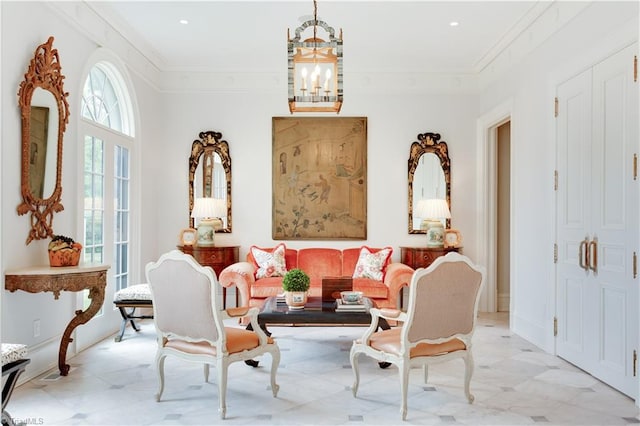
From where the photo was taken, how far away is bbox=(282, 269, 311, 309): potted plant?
393cm

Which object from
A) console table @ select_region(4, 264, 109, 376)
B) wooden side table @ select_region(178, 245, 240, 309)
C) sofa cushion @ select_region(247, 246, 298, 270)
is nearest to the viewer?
console table @ select_region(4, 264, 109, 376)

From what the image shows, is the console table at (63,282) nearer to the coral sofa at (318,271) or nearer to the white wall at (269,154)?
the white wall at (269,154)

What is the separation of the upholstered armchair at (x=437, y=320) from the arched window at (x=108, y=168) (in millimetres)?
3132

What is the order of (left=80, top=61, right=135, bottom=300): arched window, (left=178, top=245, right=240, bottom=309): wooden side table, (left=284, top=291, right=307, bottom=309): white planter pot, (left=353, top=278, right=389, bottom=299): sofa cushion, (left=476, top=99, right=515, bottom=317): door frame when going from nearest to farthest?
(left=284, top=291, right=307, bottom=309): white planter pot
(left=80, top=61, right=135, bottom=300): arched window
(left=353, top=278, right=389, bottom=299): sofa cushion
(left=178, top=245, right=240, bottom=309): wooden side table
(left=476, top=99, right=515, bottom=317): door frame

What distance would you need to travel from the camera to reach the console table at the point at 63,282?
3.38 m

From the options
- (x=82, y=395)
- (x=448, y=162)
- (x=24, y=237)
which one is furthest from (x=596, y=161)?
(x=24, y=237)

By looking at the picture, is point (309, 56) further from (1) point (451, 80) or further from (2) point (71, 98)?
(1) point (451, 80)

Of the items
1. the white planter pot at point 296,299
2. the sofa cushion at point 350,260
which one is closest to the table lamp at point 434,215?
the sofa cushion at point 350,260

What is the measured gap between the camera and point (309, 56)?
352 centimetres

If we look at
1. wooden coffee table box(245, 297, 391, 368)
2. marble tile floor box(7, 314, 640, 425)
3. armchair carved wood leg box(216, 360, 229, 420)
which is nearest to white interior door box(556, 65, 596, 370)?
marble tile floor box(7, 314, 640, 425)

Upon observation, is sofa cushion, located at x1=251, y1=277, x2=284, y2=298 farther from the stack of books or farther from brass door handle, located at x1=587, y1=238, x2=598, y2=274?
brass door handle, located at x1=587, y1=238, x2=598, y2=274

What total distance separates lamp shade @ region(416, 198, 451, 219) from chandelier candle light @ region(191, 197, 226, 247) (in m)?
Result: 2.59

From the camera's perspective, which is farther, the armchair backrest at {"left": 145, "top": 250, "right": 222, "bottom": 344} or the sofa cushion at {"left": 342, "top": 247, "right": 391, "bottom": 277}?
the sofa cushion at {"left": 342, "top": 247, "right": 391, "bottom": 277}

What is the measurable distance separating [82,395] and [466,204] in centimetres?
501
